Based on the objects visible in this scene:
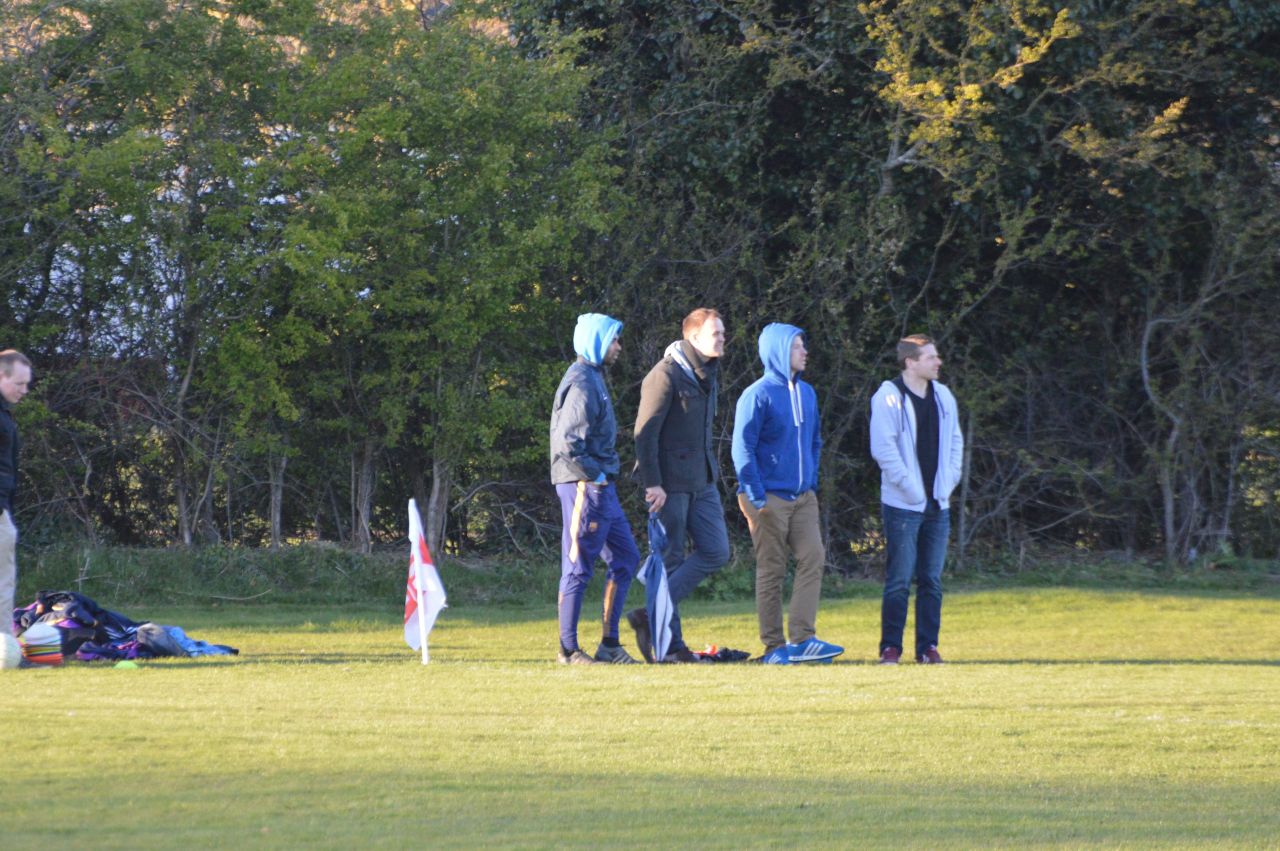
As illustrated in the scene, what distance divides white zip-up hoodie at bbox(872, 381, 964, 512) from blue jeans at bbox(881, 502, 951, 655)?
95 mm

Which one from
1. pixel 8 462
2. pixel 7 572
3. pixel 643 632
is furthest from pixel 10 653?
pixel 643 632

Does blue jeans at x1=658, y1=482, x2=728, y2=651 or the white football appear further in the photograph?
blue jeans at x1=658, y1=482, x2=728, y2=651

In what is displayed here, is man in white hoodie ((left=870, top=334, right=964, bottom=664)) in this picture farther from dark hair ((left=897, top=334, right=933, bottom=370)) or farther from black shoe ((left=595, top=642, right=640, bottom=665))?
black shoe ((left=595, top=642, right=640, bottom=665))

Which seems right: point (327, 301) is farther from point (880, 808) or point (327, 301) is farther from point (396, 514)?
point (880, 808)

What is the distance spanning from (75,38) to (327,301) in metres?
3.11

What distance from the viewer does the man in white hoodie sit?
10406 mm

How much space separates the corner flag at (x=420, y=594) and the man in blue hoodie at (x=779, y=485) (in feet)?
6.57

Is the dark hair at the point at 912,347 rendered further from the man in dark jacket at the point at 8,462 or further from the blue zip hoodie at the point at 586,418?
the man in dark jacket at the point at 8,462

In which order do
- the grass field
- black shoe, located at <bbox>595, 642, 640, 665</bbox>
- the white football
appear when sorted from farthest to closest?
black shoe, located at <bbox>595, 642, 640, 665</bbox> → the white football → the grass field

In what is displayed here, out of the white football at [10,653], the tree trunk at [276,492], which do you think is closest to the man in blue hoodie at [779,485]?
the white football at [10,653]

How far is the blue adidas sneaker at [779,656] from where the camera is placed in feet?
33.0

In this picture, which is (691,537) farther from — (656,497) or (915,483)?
(915,483)

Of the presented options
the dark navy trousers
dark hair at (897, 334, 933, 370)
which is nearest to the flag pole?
the dark navy trousers

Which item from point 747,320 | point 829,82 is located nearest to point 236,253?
point 747,320
